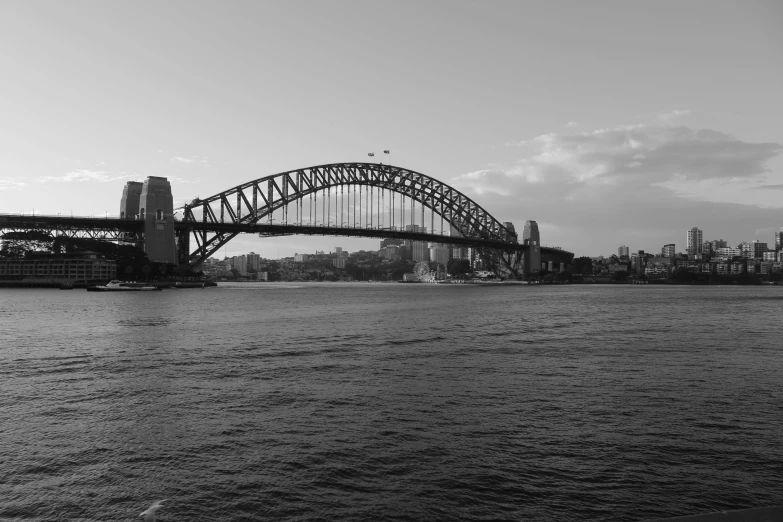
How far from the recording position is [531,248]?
5965 inches

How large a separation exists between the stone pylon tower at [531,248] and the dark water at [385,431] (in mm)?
128264

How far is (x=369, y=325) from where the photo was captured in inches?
1391

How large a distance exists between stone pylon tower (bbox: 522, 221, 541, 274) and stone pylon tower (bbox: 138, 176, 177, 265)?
86.9 metres

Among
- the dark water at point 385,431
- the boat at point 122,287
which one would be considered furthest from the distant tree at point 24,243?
the dark water at point 385,431

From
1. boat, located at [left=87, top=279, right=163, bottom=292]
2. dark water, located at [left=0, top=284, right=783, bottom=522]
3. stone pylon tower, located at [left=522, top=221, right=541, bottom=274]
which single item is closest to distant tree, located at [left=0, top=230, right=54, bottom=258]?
boat, located at [left=87, top=279, right=163, bottom=292]

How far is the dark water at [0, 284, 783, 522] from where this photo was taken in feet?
28.9

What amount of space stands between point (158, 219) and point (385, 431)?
92.2 metres

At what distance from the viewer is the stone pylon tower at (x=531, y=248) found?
15175cm

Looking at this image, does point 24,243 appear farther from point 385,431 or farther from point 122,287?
point 385,431

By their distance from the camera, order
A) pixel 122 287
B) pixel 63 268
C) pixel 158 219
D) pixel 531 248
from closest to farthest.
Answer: pixel 122 287
pixel 158 219
pixel 63 268
pixel 531 248

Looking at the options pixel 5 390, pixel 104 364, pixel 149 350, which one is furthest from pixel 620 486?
pixel 149 350

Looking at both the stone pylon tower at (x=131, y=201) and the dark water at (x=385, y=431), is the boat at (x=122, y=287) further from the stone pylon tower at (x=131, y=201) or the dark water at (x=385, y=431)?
the dark water at (x=385, y=431)

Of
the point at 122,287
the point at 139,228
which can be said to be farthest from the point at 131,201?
the point at 122,287

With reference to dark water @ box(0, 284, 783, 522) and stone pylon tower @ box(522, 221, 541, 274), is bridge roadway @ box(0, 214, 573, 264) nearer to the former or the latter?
stone pylon tower @ box(522, 221, 541, 274)
